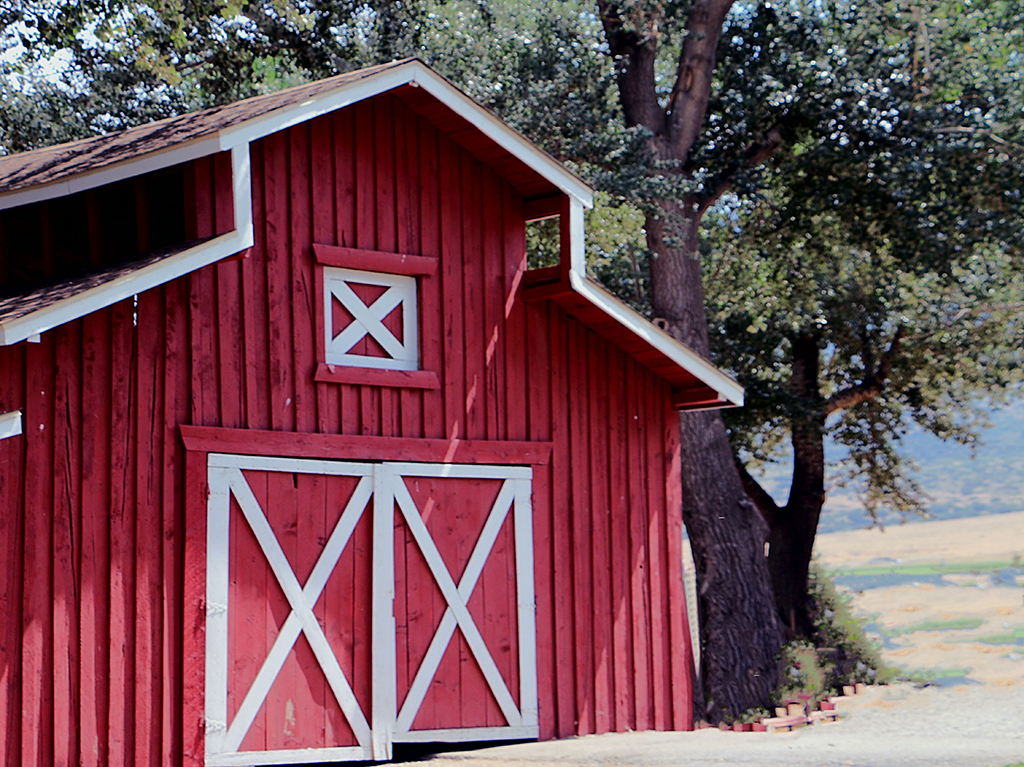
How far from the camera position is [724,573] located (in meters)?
19.1

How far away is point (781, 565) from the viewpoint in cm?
2394

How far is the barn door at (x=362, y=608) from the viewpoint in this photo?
10.00 metres

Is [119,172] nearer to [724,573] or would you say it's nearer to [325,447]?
[325,447]

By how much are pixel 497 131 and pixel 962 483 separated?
292 ft

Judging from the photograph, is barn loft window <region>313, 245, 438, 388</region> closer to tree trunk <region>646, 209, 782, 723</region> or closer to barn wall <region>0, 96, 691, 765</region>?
barn wall <region>0, 96, 691, 765</region>

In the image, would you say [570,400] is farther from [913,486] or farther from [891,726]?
[913,486]

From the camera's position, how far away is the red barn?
941 cm

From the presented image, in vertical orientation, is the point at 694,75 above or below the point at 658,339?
above

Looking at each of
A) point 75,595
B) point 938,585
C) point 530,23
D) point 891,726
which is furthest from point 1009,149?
point 938,585

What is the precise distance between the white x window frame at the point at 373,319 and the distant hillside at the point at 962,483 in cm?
7192

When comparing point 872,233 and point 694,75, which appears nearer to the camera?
point 694,75

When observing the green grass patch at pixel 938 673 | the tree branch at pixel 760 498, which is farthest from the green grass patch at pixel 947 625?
the tree branch at pixel 760 498

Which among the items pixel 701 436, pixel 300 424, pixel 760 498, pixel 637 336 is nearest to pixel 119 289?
pixel 300 424

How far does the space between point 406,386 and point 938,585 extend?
4872cm
